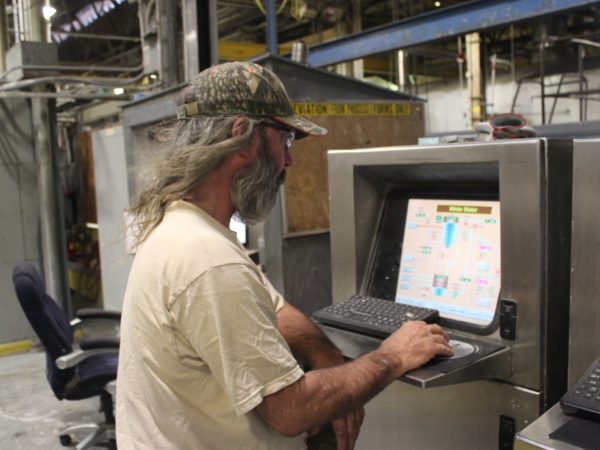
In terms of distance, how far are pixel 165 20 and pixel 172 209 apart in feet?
7.62

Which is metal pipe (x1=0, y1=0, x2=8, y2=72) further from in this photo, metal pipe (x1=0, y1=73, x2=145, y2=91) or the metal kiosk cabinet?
the metal kiosk cabinet

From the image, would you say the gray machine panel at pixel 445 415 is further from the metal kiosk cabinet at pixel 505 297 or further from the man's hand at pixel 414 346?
the man's hand at pixel 414 346

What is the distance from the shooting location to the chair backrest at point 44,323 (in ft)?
6.93

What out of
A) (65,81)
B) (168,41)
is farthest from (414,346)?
(65,81)

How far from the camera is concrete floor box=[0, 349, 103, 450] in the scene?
261 cm

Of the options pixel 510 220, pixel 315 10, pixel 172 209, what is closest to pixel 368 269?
pixel 510 220

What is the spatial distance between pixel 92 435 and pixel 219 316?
197 centimetres

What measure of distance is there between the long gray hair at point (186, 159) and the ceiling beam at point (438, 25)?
5.40 feet

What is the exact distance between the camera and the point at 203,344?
33.4 inches

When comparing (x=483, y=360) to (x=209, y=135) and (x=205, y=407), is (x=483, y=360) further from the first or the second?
(x=209, y=135)

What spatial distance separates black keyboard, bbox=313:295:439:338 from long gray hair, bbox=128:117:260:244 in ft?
1.57

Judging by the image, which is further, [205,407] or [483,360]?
[483,360]

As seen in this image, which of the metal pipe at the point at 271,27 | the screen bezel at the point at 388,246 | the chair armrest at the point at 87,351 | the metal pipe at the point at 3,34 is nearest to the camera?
the screen bezel at the point at 388,246

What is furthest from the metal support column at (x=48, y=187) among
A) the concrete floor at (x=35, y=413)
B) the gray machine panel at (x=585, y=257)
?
the gray machine panel at (x=585, y=257)
